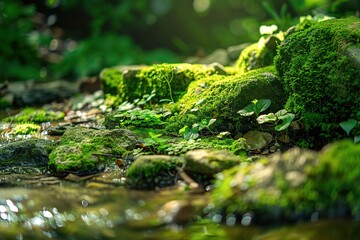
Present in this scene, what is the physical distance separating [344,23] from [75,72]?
17.6 ft

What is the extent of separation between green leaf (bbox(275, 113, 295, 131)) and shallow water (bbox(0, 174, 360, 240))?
962 millimetres

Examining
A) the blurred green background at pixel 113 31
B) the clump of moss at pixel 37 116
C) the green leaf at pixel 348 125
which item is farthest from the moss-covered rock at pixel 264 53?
the blurred green background at pixel 113 31

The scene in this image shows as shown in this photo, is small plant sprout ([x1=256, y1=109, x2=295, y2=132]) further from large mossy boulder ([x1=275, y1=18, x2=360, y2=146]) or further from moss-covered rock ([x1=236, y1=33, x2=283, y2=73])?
moss-covered rock ([x1=236, y1=33, x2=283, y2=73])

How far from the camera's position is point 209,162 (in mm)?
2854

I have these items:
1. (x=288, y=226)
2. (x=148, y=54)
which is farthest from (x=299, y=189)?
(x=148, y=54)

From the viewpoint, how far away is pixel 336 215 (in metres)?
2.34

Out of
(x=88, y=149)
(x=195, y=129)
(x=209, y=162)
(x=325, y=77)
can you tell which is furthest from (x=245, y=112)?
(x=88, y=149)

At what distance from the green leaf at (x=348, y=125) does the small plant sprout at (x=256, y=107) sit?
1.85 ft

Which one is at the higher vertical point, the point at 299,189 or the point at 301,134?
the point at 299,189

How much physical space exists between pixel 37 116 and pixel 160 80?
1.38 m

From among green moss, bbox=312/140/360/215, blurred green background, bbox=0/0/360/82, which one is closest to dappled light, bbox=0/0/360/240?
green moss, bbox=312/140/360/215

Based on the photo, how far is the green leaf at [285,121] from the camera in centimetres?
342

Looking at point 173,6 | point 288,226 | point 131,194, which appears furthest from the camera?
point 173,6

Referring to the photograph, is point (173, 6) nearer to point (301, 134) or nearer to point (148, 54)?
point (148, 54)
